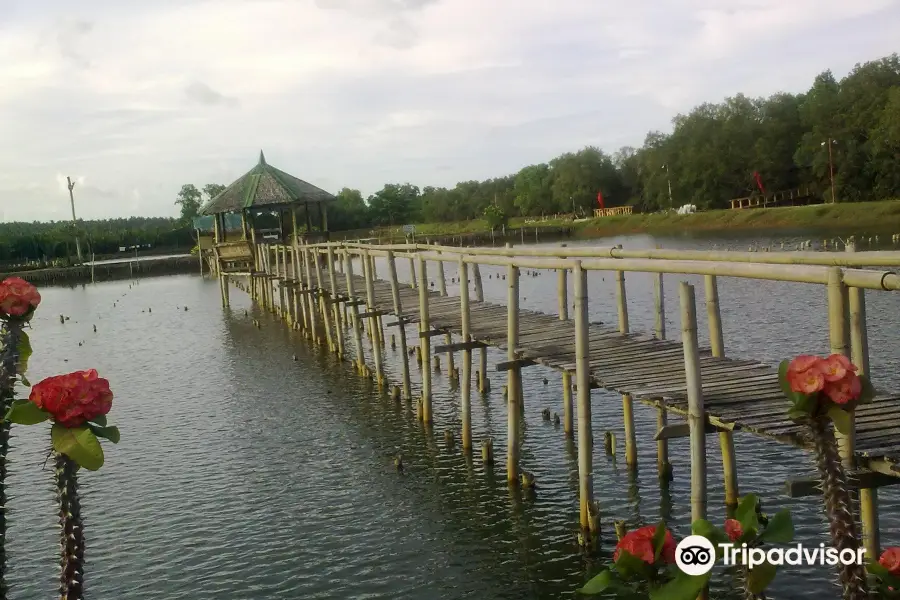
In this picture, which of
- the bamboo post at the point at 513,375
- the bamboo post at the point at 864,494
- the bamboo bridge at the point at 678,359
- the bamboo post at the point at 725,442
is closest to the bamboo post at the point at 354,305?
the bamboo bridge at the point at 678,359

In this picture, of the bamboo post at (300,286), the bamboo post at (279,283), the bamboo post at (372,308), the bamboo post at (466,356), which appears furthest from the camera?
the bamboo post at (279,283)

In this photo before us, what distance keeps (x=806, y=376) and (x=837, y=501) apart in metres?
0.52

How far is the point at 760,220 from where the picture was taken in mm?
73500

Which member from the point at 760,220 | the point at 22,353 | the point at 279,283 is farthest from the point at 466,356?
the point at 760,220

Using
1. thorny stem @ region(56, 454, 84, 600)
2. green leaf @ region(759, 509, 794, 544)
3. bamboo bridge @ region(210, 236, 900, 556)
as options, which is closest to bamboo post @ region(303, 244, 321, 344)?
bamboo bridge @ region(210, 236, 900, 556)

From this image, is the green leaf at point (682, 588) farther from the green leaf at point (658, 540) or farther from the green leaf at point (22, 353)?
the green leaf at point (22, 353)

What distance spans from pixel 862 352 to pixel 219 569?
305 inches

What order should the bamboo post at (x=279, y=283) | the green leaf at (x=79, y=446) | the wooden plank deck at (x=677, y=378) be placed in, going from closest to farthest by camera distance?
the green leaf at (x=79, y=446) → the wooden plank deck at (x=677, y=378) → the bamboo post at (x=279, y=283)

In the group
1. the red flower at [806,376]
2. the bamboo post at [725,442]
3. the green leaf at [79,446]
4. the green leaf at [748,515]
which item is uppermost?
the red flower at [806,376]

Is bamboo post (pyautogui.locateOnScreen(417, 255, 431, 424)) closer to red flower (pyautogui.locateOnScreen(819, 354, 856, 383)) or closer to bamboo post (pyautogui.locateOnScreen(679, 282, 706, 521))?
bamboo post (pyautogui.locateOnScreen(679, 282, 706, 521))

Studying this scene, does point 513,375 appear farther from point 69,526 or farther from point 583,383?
point 69,526

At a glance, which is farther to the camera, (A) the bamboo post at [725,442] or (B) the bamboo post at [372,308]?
(B) the bamboo post at [372,308]

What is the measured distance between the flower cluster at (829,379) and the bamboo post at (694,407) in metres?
4.36

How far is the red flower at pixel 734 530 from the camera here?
3842mm
